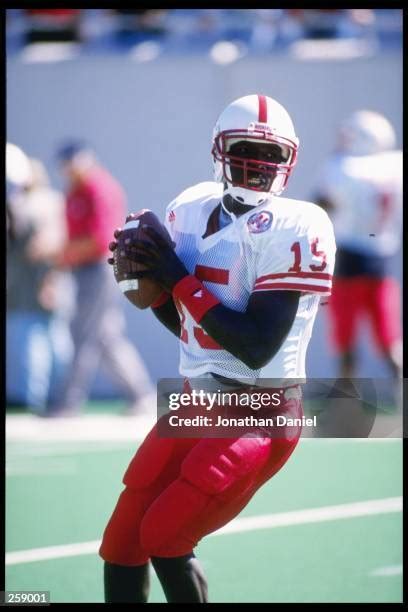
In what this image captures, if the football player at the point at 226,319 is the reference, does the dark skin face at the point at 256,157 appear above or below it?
above

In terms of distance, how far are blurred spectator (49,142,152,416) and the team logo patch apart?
3490 millimetres

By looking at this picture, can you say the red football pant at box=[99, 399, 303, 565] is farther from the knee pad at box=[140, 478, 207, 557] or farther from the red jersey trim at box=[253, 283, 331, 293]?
the red jersey trim at box=[253, 283, 331, 293]

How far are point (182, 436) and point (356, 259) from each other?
335 cm

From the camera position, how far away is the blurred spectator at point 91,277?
5.91 m

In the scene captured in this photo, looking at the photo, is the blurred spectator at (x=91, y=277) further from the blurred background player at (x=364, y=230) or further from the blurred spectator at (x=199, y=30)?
the blurred background player at (x=364, y=230)

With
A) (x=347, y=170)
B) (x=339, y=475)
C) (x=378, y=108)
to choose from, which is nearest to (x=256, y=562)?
(x=339, y=475)

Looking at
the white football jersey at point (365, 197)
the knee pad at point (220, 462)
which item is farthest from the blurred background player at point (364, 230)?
the knee pad at point (220, 462)

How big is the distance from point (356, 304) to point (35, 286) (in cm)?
162

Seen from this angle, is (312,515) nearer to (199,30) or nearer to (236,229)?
(236,229)

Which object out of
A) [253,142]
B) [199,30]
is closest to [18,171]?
[199,30]

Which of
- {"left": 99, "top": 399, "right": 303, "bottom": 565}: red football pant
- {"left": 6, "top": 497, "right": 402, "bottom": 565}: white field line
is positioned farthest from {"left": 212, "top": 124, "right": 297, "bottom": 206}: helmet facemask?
{"left": 6, "top": 497, "right": 402, "bottom": 565}: white field line

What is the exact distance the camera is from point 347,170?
540 centimetres

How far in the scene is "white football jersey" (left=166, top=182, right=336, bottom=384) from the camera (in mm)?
2373

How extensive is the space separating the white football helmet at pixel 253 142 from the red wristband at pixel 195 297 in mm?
223
